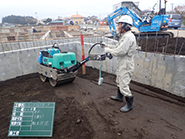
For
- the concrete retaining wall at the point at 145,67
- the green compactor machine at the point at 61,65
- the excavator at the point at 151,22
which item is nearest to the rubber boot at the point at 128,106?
the green compactor machine at the point at 61,65

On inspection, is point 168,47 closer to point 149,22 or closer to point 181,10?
point 149,22

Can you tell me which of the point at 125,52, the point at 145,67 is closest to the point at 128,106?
the point at 125,52

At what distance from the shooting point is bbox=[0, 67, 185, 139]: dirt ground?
2.54 meters

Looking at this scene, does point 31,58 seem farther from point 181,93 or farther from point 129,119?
point 181,93

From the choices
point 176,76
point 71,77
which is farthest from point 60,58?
point 176,76

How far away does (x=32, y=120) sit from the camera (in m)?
2.52

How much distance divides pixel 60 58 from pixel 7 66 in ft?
8.40

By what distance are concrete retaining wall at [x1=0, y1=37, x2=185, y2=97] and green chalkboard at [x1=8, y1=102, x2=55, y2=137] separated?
321 cm

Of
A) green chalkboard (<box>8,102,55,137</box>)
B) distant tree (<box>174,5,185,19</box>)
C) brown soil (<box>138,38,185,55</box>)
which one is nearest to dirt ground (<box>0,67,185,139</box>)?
green chalkboard (<box>8,102,55,137</box>)

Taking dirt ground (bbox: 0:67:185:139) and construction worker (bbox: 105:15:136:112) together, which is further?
construction worker (bbox: 105:15:136:112)

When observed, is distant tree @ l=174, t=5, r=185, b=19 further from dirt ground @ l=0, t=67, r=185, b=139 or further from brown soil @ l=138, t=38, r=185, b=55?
dirt ground @ l=0, t=67, r=185, b=139

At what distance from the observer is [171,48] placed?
6270 millimetres

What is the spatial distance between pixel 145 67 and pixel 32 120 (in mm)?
3757

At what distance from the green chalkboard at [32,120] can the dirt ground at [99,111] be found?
23cm
